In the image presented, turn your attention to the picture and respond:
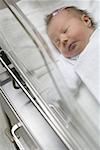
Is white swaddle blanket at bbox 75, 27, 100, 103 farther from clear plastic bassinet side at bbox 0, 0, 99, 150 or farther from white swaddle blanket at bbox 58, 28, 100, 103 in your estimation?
clear plastic bassinet side at bbox 0, 0, 99, 150

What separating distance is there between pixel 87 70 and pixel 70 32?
14 cm

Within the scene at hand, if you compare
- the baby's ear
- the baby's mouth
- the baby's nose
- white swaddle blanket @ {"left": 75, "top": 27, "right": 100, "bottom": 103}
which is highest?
the baby's ear

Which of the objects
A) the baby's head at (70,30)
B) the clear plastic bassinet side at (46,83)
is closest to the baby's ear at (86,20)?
the baby's head at (70,30)

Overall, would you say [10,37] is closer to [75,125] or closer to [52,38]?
[52,38]

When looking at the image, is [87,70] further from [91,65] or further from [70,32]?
[70,32]

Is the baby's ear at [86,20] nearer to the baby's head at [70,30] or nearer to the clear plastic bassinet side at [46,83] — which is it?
the baby's head at [70,30]

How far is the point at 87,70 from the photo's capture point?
3.50 feet

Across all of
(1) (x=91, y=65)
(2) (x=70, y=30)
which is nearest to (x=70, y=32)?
(2) (x=70, y=30)

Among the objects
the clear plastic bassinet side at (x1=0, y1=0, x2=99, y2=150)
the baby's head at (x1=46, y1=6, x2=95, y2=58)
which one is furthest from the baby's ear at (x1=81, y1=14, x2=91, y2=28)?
the clear plastic bassinet side at (x1=0, y1=0, x2=99, y2=150)

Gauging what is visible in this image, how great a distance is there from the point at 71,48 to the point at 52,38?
0.34 ft

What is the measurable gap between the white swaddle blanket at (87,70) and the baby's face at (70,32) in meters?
0.03

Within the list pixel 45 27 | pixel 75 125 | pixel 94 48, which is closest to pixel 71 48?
pixel 94 48

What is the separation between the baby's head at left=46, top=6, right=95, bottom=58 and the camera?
109 cm

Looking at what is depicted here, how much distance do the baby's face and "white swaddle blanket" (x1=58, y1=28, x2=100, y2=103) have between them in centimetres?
3
